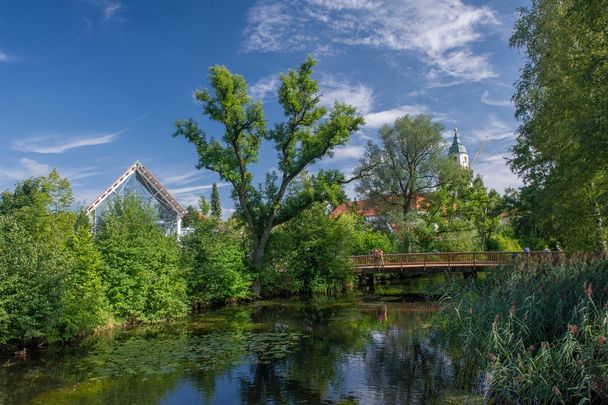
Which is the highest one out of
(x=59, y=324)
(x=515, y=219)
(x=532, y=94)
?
(x=532, y=94)

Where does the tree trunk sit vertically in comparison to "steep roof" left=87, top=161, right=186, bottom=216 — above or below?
below

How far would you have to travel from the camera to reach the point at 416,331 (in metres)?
14.9

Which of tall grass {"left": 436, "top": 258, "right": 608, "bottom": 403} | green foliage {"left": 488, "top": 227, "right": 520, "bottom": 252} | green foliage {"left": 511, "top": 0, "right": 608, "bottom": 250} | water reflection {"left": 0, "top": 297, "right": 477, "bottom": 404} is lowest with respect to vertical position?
water reflection {"left": 0, "top": 297, "right": 477, "bottom": 404}

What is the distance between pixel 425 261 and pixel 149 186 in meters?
22.0

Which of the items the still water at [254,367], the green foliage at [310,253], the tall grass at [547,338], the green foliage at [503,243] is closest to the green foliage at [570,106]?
the tall grass at [547,338]

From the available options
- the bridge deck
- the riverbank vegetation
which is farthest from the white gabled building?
the bridge deck

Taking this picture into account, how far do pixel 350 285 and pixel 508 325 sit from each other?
81.3 ft

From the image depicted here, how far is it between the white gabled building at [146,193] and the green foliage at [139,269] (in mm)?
12246

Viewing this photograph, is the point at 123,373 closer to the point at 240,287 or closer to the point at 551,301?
the point at 551,301

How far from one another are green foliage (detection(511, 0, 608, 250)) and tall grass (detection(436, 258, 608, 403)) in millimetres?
4595

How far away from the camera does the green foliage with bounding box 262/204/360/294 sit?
28125mm

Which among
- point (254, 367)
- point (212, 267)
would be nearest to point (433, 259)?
point (212, 267)

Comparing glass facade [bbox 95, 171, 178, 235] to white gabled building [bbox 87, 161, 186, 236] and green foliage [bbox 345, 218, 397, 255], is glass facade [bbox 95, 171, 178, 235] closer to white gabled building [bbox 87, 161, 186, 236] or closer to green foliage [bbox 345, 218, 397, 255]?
white gabled building [bbox 87, 161, 186, 236]

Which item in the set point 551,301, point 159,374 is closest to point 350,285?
point 159,374
